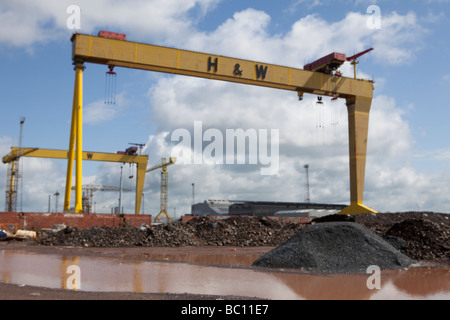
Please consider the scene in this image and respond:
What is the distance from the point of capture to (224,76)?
21766 millimetres

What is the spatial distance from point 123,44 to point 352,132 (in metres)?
14.6

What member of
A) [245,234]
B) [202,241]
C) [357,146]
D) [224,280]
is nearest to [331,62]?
[357,146]

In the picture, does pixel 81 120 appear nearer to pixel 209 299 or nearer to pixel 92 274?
pixel 92 274

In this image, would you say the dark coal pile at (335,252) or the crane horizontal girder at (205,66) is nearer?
the dark coal pile at (335,252)

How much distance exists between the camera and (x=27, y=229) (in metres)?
22.5

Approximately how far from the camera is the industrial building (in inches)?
2266

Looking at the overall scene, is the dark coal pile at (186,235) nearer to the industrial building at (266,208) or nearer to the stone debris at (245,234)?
the stone debris at (245,234)

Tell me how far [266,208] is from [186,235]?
153 feet

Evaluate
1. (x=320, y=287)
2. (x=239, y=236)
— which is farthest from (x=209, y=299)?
(x=239, y=236)

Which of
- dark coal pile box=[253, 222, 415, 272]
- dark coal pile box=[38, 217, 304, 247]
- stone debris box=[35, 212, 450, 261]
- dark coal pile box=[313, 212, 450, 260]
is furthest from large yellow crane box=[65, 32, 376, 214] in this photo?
dark coal pile box=[253, 222, 415, 272]

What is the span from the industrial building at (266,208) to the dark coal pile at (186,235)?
34.7 m

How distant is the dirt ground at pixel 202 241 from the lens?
606 cm

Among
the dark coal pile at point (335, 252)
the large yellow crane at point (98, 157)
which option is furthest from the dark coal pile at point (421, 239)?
the large yellow crane at point (98, 157)

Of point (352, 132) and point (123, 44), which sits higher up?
point (123, 44)
